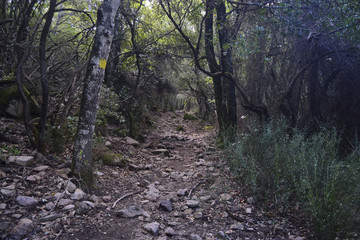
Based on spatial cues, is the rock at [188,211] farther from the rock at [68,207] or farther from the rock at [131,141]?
the rock at [131,141]

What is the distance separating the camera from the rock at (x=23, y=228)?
2.41m

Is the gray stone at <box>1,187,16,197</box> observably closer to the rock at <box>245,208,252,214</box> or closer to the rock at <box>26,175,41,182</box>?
the rock at <box>26,175,41,182</box>

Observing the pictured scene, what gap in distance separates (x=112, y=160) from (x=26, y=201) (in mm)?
2295

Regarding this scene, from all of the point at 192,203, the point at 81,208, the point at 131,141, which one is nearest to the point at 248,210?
the point at 192,203

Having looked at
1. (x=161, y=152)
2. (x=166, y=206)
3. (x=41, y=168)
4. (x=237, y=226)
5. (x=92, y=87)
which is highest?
(x=92, y=87)

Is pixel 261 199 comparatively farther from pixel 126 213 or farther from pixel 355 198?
pixel 126 213

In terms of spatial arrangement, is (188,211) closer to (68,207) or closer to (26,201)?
(68,207)

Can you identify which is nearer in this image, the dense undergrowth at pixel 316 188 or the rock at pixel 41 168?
the dense undergrowth at pixel 316 188

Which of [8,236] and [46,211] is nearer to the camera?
[8,236]

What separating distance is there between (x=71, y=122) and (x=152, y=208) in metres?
2.55

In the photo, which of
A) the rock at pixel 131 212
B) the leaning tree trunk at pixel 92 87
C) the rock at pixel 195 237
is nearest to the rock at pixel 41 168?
the leaning tree trunk at pixel 92 87

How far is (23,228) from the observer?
2.48 metres

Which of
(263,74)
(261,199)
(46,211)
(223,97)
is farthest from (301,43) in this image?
(46,211)

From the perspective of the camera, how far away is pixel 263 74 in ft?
Result: 23.3
